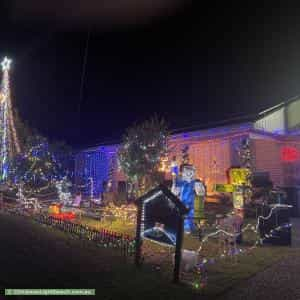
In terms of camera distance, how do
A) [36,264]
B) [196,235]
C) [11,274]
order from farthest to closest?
1. [196,235]
2. [36,264]
3. [11,274]

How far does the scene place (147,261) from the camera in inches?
324

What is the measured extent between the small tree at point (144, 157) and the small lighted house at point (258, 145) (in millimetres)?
2413

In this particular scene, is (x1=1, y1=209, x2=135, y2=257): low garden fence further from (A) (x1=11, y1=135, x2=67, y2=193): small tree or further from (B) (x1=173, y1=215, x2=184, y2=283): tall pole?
(A) (x1=11, y1=135, x2=67, y2=193): small tree

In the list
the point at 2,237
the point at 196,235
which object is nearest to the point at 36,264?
the point at 2,237

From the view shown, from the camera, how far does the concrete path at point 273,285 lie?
19.3ft

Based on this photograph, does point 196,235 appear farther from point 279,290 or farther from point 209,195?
point 209,195

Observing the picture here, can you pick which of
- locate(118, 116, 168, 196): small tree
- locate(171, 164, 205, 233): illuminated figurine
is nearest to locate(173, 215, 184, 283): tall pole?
locate(171, 164, 205, 233): illuminated figurine

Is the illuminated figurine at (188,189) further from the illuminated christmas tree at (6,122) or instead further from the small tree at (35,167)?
the illuminated christmas tree at (6,122)

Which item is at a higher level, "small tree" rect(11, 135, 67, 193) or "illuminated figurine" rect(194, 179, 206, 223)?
"small tree" rect(11, 135, 67, 193)

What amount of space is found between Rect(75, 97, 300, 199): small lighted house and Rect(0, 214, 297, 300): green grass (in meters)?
9.61

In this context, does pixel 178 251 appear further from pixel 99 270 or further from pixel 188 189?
pixel 188 189

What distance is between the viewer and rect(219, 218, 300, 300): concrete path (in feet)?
19.3

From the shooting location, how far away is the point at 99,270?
23.7 feet

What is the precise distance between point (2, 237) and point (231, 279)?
7.02 metres
